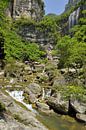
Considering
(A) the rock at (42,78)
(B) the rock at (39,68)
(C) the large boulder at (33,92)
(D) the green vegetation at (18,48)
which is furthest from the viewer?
(D) the green vegetation at (18,48)

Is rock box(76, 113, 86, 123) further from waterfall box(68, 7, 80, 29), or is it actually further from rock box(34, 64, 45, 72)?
waterfall box(68, 7, 80, 29)

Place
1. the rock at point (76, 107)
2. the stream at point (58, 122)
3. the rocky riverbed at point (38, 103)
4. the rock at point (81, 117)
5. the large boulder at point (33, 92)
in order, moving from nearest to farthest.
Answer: the rocky riverbed at point (38, 103) → the stream at point (58, 122) → the rock at point (81, 117) → the rock at point (76, 107) → the large boulder at point (33, 92)

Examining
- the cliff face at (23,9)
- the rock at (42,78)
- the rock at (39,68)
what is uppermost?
the cliff face at (23,9)

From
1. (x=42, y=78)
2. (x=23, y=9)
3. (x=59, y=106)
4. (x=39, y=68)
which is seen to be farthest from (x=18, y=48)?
(x=59, y=106)

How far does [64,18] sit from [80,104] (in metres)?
59.0

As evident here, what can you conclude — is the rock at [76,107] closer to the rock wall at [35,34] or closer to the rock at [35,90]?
the rock at [35,90]

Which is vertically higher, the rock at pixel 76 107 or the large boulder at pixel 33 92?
the rock at pixel 76 107

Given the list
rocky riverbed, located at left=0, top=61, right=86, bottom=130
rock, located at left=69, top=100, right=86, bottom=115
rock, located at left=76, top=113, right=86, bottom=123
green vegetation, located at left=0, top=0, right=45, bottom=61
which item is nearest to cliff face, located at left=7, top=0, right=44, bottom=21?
green vegetation, located at left=0, top=0, right=45, bottom=61

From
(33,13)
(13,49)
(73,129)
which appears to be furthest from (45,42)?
(73,129)

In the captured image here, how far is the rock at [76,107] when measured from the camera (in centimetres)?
2505

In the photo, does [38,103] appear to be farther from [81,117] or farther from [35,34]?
[35,34]

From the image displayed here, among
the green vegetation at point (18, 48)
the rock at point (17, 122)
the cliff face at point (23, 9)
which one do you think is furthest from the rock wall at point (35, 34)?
the rock at point (17, 122)

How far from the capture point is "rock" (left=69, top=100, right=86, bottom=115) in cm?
2505

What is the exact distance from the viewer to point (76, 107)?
25406 millimetres
